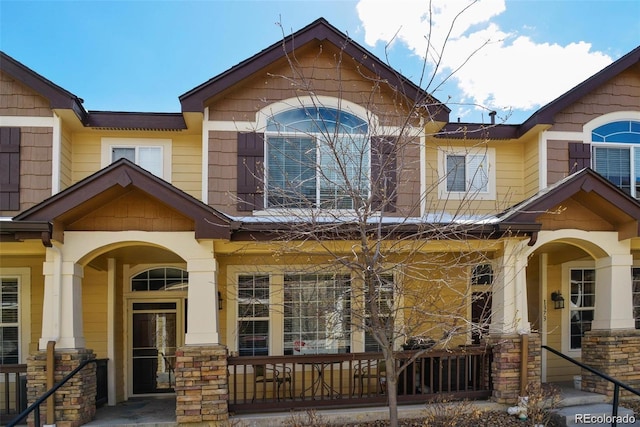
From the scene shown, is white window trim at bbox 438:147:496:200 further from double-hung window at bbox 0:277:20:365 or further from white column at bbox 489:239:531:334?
double-hung window at bbox 0:277:20:365

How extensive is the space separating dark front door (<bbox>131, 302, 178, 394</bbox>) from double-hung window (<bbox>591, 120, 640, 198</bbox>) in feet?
31.4

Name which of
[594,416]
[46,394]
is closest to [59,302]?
[46,394]

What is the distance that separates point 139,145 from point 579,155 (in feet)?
29.8

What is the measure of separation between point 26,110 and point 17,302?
3.78 meters

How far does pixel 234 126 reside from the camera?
953 cm

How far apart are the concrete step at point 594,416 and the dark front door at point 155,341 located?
7.46 meters

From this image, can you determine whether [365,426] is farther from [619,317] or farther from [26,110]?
[26,110]

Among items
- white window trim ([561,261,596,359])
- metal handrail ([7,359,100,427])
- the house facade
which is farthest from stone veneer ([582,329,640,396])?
metal handrail ([7,359,100,427])

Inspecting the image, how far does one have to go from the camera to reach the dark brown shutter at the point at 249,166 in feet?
30.8

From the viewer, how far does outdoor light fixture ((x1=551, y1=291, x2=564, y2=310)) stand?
10887mm

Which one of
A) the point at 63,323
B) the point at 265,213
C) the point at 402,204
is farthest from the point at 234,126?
the point at 63,323

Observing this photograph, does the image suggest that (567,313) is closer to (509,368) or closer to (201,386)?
(509,368)

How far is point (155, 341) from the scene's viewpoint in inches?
416

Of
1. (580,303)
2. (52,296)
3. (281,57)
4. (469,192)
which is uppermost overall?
(281,57)
